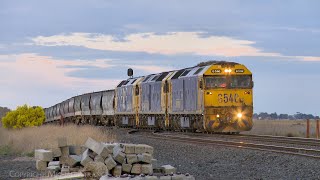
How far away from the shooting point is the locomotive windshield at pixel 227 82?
30250 millimetres

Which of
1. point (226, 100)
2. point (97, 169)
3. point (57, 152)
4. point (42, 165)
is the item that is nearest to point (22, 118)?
point (226, 100)

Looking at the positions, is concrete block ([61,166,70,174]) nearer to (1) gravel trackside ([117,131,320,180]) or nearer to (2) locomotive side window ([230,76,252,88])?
(1) gravel trackside ([117,131,320,180])

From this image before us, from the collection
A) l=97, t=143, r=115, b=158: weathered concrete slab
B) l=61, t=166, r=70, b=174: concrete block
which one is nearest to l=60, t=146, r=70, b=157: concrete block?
l=61, t=166, r=70, b=174: concrete block

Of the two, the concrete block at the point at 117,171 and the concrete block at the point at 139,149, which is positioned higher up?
the concrete block at the point at 139,149

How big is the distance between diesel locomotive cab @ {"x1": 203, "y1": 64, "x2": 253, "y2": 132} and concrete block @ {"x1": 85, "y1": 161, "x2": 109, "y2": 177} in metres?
17.1

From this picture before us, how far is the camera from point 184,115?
108ft

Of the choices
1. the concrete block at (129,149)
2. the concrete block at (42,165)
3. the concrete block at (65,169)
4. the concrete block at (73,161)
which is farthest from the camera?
the concrete block at (42,165)

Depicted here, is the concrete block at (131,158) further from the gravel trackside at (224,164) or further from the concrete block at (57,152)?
the concrete block at (57,152)

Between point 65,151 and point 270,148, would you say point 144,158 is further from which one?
point 270,148

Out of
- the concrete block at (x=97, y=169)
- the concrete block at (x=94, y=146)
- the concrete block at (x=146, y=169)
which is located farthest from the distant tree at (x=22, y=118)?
the concrete block at (x=97, y=169)

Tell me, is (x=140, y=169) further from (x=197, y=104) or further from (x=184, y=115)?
(x=184, y=115)

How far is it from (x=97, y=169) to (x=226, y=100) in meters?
18.0

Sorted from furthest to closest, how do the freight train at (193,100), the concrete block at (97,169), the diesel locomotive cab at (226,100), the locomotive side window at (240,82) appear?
the locomotive side window at (240,82) → the freight train at (193,100) → the diesel locomotive cab at (226,100) → the concrete block at (97,169)

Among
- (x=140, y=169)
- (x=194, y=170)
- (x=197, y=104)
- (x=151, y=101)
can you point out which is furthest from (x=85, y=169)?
(x=151, y=101)
